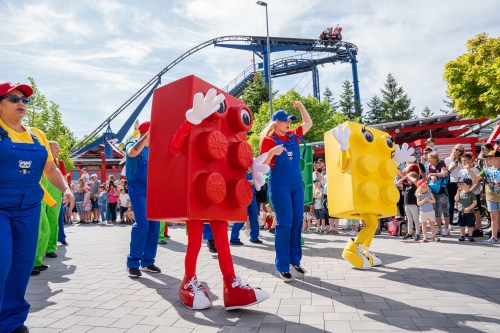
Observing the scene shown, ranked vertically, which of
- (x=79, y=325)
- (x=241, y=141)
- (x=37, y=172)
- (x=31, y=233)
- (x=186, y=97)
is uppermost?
(x=186, y=97)

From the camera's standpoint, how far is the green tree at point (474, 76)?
13.9 meters

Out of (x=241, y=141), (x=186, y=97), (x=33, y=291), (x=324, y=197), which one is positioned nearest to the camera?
(x=186, y=97)

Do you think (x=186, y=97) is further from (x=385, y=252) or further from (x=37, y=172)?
(x=385, y=252)

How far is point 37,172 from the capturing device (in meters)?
2.84

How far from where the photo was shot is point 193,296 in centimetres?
329

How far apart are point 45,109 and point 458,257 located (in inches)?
1334

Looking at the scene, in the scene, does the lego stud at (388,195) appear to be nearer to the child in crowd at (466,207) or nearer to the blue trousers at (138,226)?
the blue trousers at (138,226)

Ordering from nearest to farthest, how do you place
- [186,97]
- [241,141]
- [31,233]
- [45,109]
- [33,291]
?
[31,233]
[186,97]
[241,141]
[33,291]
[45,109]

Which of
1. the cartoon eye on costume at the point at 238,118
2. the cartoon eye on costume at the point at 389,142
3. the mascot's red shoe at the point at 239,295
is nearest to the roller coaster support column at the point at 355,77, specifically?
the cartoon eye on costume at the point at 389,142

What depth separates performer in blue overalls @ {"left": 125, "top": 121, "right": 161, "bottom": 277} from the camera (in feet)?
15.5

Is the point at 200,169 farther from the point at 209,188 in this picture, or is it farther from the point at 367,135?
the point at 367,135

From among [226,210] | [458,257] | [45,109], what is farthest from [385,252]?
[45,109]

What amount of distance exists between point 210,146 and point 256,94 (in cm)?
3801

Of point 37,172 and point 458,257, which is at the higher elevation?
point 37,172
